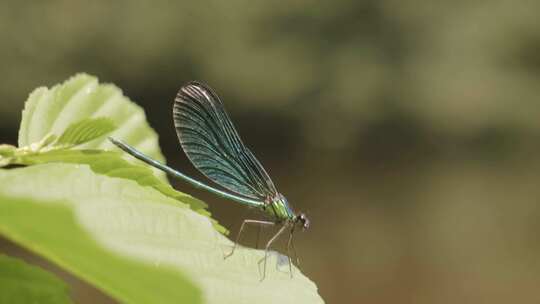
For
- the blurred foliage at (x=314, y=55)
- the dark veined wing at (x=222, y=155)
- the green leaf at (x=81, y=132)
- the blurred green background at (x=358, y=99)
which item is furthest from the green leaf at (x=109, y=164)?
the blurred foliage at (x=314, y=55)

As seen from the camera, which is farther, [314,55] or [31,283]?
[314,55]

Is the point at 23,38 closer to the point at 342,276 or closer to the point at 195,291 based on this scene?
the point at 342,276

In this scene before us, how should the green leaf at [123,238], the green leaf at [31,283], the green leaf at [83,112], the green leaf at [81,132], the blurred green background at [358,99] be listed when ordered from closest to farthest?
the green leaf at [123,238], the green leaf at [31,283], the green leaf at [81,132], the green leaf at [83,112], the blurred green background at [358,99]

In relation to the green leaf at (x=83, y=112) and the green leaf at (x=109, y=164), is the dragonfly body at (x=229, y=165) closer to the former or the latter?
the green leaf at (x=83, y=112)

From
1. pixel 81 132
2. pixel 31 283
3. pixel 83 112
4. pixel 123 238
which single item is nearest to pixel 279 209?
pixel 83 112

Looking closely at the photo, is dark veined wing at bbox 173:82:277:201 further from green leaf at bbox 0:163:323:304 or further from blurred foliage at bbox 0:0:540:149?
blurred foliage at bbox 0:0:540:149

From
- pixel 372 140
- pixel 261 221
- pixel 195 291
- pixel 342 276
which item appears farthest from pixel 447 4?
pixel 195 291

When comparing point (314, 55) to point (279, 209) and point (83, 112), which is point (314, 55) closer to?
point (279, 209)
